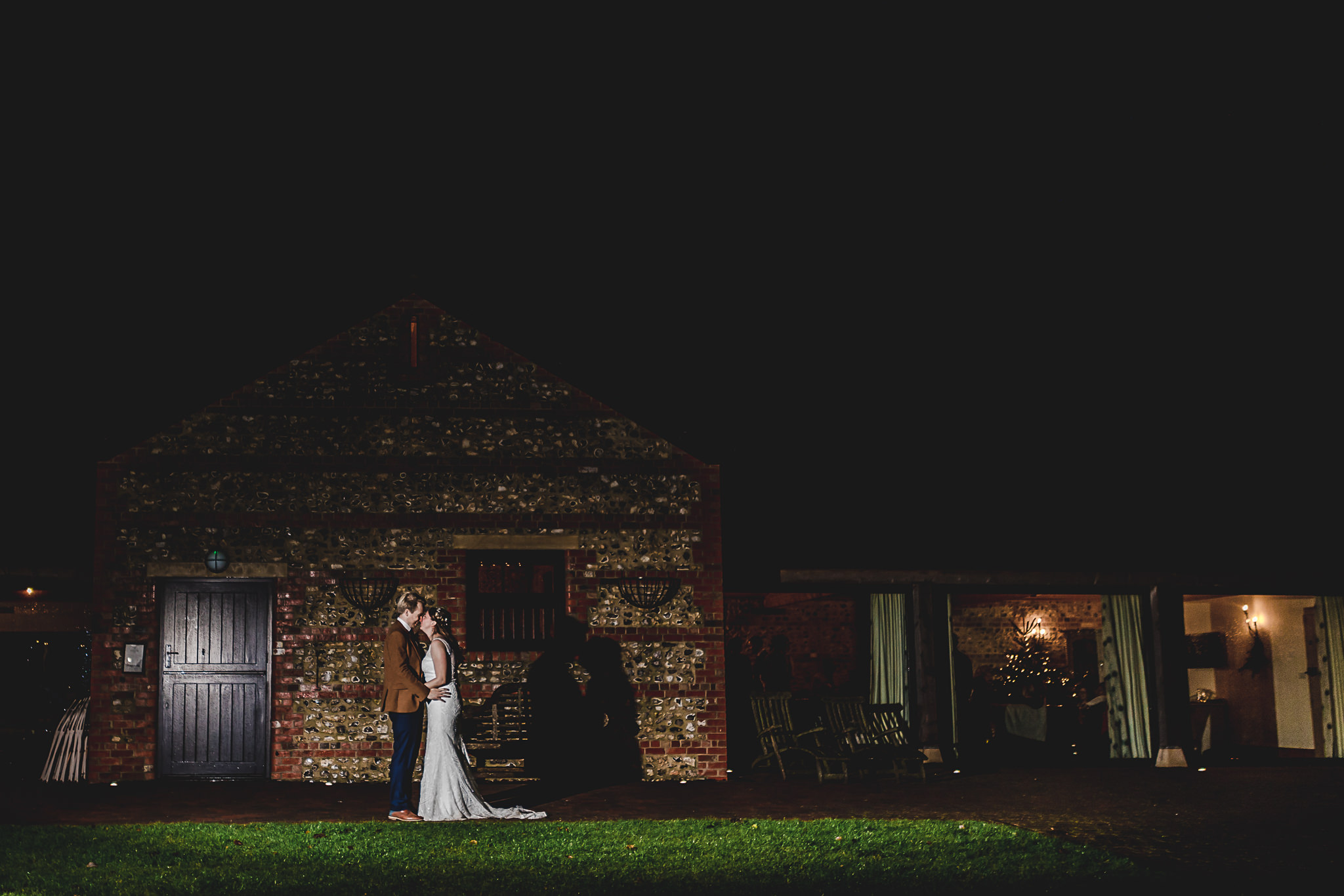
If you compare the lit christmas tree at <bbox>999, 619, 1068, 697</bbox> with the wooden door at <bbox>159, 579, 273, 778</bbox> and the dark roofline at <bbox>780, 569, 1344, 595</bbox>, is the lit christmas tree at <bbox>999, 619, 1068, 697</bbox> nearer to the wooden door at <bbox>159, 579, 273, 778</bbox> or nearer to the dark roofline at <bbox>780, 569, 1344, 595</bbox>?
the dark roofline at <bbox>780, 569, 1344, 595</bbox>

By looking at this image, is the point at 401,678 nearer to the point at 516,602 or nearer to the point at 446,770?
the point at 446,770

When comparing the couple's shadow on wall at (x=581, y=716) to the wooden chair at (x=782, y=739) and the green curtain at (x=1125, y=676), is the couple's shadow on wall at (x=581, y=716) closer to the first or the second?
the wooden chair at (x=782, y=739)

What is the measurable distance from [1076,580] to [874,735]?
3252 millimetres

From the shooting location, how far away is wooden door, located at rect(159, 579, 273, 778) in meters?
12.0

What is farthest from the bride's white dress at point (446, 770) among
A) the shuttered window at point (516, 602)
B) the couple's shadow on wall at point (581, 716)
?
the shuttered window at point (516, 602)

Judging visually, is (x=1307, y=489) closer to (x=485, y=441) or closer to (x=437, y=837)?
(x=485, y=441)

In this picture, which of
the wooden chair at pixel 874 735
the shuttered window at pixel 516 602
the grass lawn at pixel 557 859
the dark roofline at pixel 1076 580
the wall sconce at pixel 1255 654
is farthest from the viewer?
the wall sconce at pixel 1255 654

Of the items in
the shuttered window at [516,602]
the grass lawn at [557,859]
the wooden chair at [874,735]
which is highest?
the shuttered window at [516,602]

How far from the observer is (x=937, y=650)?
13.8 m

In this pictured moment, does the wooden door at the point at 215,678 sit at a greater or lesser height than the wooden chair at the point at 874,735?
greater

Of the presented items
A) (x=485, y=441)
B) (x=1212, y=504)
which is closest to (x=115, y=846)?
(x=485, y=441)

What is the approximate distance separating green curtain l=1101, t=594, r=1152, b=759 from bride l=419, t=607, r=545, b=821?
841 centimetres

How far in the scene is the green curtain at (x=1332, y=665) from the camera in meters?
15.2

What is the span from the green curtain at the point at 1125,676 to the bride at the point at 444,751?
841 centimetres
